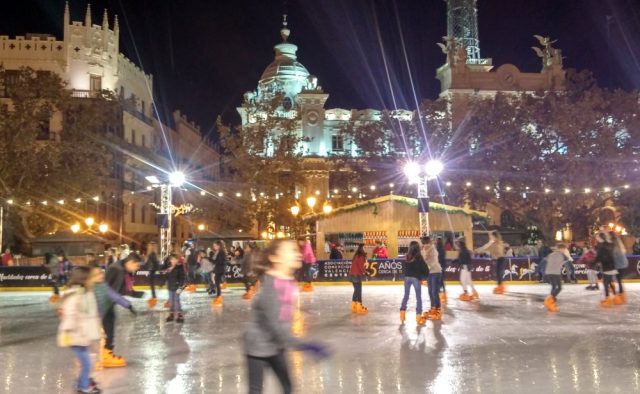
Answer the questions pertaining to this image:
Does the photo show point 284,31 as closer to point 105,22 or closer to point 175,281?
point 105,22

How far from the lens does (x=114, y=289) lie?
8.77 m

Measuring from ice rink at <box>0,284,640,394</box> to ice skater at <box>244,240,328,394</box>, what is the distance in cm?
196

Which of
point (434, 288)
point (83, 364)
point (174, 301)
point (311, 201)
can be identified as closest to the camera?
point (83, 364)

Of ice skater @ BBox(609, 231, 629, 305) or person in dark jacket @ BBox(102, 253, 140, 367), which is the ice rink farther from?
ice skater @ BBox(609, 231, 629, 305)

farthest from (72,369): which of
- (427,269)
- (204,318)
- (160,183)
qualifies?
(160,183)

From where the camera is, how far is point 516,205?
36.3 meters

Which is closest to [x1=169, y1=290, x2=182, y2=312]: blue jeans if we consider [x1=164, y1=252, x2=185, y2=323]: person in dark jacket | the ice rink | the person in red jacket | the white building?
[x1=164, y1=252, x2=185, y2=323]: person in dark jacket

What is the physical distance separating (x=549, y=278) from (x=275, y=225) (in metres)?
27.1

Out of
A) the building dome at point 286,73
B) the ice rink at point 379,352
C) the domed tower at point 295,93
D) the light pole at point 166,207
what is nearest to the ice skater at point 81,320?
the ice rink at point 379,352

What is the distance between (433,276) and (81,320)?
7.51 m

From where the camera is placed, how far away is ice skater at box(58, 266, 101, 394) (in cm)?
595

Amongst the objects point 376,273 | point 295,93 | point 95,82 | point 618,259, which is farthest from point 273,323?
point 295,93

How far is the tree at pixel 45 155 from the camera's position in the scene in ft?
100

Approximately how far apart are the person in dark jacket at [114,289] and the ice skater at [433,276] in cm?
541
